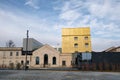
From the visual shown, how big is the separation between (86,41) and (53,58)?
1271 centimetres

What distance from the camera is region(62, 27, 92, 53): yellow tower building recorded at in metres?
60.0

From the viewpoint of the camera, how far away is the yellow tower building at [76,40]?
60000mm

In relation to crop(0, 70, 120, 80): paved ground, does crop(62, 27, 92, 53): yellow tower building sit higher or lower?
higher

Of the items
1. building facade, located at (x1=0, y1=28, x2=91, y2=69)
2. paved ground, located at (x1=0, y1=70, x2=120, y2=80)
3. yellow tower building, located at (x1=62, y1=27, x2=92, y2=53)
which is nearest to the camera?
paved ground, located at (x1=0, y1=70, x2=120, y2=80)

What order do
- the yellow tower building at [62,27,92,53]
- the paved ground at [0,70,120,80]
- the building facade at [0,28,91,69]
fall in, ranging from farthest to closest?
the yellow tower building at [62,27,92,53] < the building facade at [0,28,91,69] < the paved ground at [0,70,120,80]

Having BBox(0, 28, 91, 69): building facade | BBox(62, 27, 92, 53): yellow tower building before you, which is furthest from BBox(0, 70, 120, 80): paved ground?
BBox(62, 27, 92, 53): yellow tower building

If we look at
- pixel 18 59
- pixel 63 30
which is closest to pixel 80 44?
pixel 63 30

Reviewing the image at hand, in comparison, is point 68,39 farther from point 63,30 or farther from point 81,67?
point 81,67

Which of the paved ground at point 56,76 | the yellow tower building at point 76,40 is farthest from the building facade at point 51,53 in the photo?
the paved ground at point 56,76

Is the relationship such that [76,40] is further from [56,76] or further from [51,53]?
[56,76]

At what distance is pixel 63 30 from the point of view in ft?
204

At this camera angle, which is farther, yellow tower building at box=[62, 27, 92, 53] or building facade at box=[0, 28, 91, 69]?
yellow tower building at box=[62, 27, 92, 53]

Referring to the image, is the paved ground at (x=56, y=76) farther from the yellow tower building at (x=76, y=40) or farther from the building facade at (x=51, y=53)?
the yellow tower building at (x=76, y=40)

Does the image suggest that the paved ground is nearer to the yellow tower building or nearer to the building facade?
the building facade
